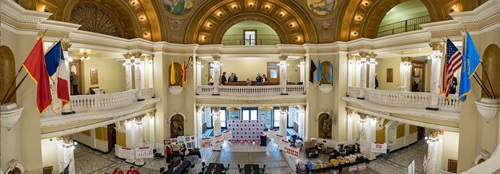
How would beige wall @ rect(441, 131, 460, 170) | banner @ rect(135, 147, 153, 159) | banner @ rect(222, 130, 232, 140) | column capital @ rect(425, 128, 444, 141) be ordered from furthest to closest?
banner @ rect(222, 130, 232, 140) < banner @ rect(135, 147, 153, 159) < beige wall @ rect(441, 131, 460, 170) < column capital @ rect(425, 128, 444, 141)

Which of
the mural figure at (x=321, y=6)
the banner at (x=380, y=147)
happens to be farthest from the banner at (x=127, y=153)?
the mural figure at (x=321, y=6)

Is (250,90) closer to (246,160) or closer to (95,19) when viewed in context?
(246,160)

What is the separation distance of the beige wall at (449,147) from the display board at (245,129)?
11712 mm

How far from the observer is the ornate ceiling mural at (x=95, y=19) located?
1335 cm

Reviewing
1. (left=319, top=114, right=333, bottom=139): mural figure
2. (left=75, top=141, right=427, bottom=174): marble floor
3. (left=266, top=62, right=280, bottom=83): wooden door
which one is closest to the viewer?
(left=75, top=141, right=427, bottom=174): marble floor

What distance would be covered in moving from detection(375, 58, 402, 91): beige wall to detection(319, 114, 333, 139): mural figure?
226 inches

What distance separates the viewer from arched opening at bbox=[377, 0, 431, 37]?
16625mm

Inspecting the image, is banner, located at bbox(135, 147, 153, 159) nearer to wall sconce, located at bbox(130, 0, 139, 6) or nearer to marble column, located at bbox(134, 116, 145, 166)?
marble column, located at bbox(134, 116, 145, 166)

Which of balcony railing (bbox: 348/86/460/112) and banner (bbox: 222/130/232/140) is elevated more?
balcony railing (bbox: 348/86/460/112)

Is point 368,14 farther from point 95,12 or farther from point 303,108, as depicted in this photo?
point 95,12

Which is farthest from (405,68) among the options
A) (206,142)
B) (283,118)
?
(206,142)

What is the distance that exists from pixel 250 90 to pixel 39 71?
1271cm

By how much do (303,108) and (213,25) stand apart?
9.84m

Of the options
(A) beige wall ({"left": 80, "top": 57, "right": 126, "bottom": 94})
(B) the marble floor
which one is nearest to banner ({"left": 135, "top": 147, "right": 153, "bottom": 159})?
(B) the marble floor
